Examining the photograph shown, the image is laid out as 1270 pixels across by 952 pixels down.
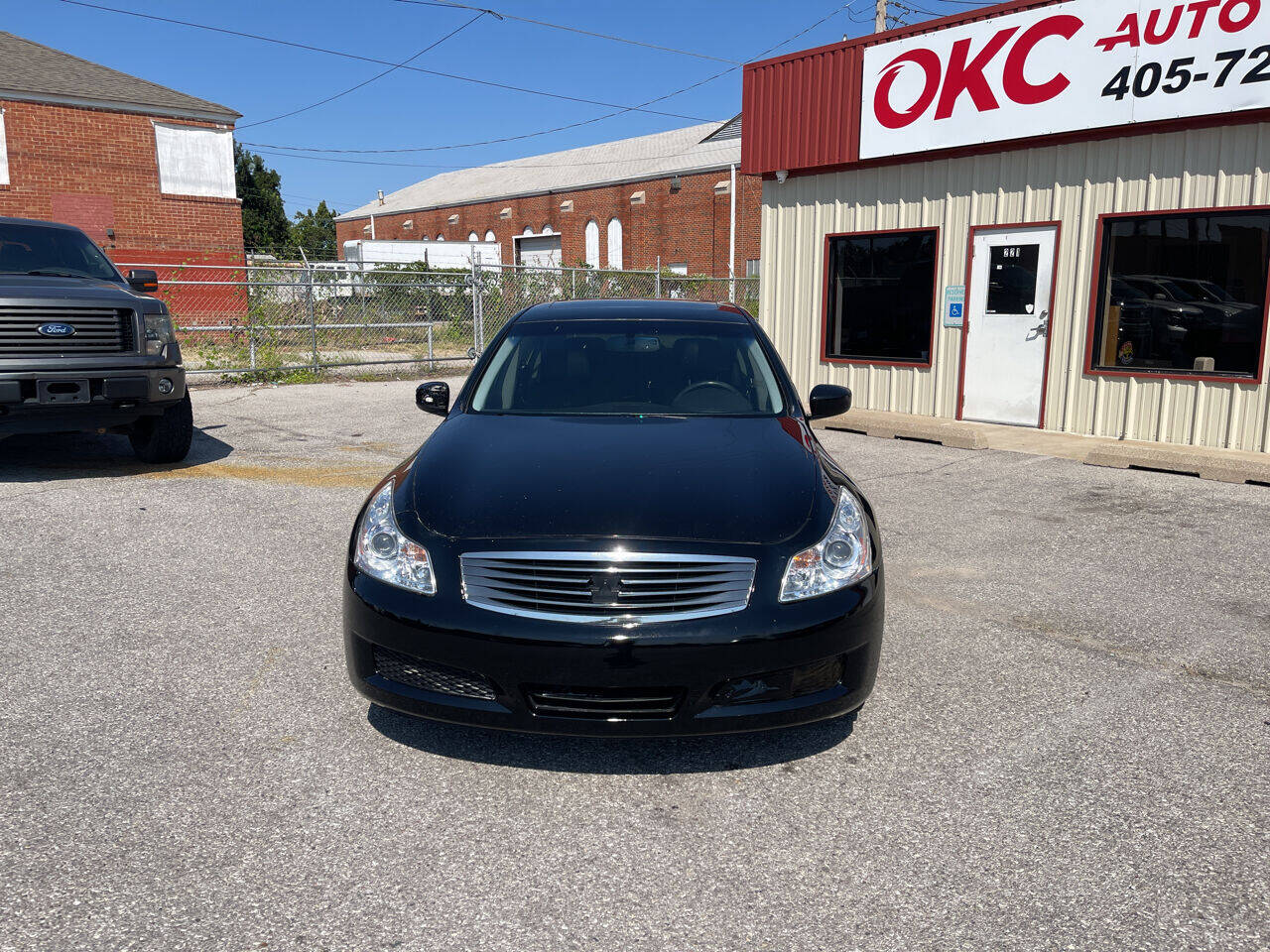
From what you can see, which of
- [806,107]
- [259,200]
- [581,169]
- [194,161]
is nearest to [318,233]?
[259,200]

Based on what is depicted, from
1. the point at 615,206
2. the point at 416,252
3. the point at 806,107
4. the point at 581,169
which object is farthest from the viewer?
the point at 581,169

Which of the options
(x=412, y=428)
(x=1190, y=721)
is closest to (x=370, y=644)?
(x=1190, y=721)

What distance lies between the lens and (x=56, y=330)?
7.24 m

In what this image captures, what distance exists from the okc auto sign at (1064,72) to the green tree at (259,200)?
172ft

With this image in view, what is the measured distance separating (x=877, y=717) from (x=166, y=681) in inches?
111

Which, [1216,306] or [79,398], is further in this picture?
[1216,306]

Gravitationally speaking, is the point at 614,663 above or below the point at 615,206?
below

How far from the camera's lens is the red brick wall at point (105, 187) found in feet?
72.5

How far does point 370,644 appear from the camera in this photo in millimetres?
3121

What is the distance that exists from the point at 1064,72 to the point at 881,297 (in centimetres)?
318

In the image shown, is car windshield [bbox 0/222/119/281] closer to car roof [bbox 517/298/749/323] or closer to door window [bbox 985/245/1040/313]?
car roof [bbox 517/298/749/323]

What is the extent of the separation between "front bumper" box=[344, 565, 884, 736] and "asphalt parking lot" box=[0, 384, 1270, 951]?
0.95ft

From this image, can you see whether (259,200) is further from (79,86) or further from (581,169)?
(79,86)

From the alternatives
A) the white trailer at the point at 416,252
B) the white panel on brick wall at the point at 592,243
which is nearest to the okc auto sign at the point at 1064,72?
the white trailer at the point at 416,252
